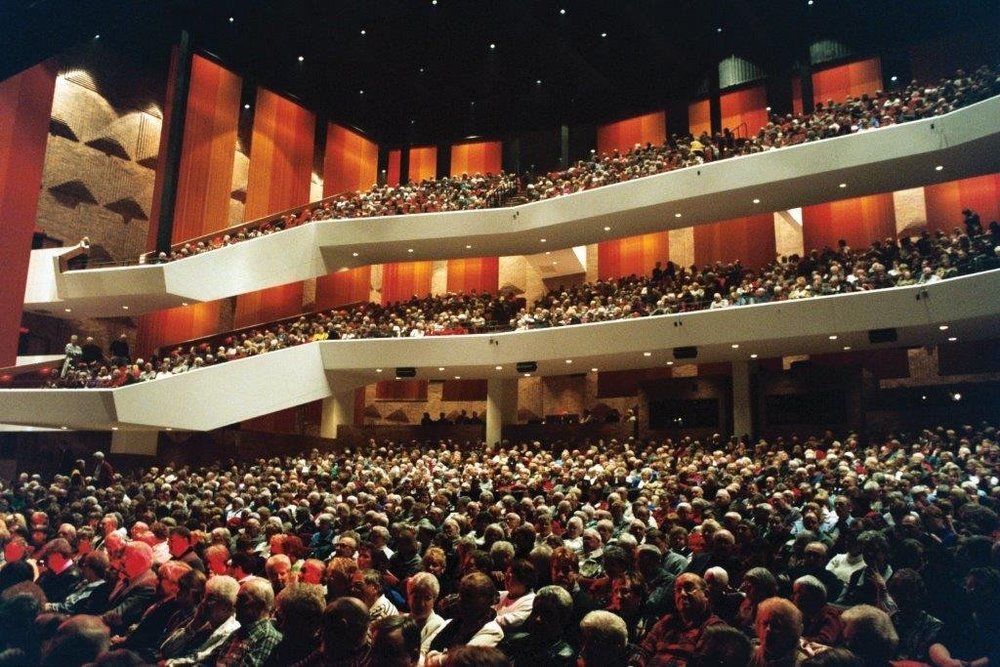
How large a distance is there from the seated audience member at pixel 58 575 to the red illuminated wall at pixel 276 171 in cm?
1892

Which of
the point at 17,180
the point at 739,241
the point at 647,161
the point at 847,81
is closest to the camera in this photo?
the point at 17,180

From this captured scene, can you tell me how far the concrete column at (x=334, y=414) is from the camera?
21.3m

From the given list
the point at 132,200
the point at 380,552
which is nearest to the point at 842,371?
the point at 380,552

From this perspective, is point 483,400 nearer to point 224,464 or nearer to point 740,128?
point 224,464

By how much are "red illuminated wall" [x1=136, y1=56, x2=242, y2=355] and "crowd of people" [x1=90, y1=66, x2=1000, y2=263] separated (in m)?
1.48

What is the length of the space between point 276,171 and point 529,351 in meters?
11.6

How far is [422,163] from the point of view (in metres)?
28.2

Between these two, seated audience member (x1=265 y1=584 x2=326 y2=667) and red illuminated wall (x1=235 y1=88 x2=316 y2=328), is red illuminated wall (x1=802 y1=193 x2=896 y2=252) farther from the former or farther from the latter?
seated audience member (x1=265 y1=584 x2=326 y2=667)

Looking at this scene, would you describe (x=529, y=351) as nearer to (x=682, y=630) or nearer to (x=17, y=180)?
(x=17, y=180)

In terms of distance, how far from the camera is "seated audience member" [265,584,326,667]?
3.07m

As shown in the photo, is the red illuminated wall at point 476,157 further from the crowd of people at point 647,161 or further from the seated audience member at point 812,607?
the seated audience member at point 812,607

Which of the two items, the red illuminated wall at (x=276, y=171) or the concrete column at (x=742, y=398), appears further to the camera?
the red illuminated wall at (x=276, y=171)

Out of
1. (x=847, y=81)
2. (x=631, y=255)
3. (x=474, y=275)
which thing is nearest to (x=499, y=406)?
(x=631, y=255)

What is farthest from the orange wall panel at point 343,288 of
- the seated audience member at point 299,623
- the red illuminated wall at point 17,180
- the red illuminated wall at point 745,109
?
the seated audience member at point 299,623
